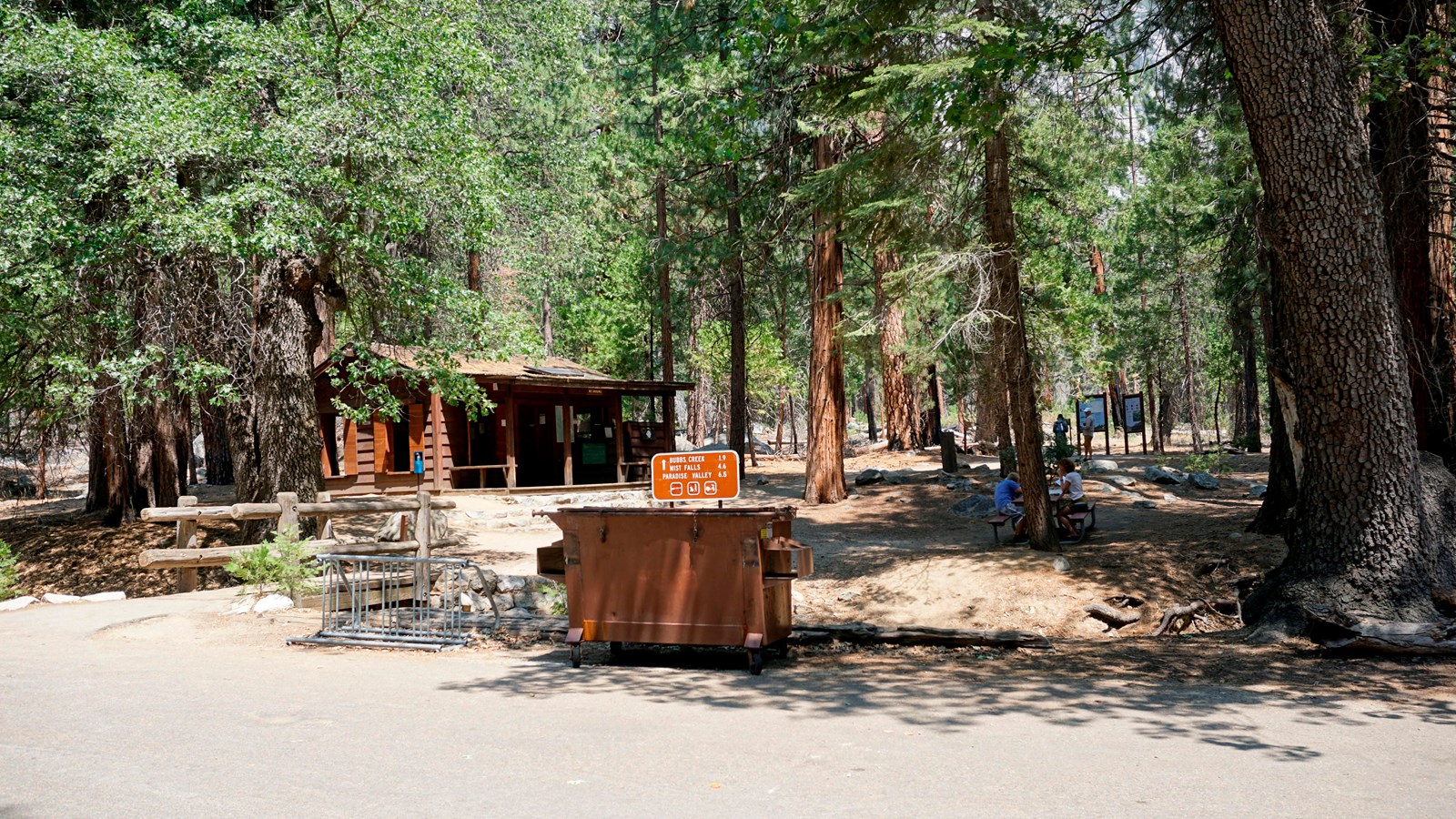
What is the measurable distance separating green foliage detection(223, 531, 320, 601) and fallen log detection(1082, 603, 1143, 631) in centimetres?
839

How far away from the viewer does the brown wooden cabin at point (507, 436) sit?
84.4 ft

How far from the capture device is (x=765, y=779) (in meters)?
4.68

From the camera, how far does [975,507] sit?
19.3m

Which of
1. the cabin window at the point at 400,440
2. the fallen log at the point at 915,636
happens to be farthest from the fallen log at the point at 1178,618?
the cabin window at the point at 400,440

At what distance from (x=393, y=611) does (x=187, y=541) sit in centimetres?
400

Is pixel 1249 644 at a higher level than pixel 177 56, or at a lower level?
lower

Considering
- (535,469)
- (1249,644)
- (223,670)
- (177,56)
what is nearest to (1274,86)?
(1249,644)

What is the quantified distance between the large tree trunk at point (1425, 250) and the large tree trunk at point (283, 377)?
1358 centimetres

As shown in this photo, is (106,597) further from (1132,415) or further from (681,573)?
(1132,415)

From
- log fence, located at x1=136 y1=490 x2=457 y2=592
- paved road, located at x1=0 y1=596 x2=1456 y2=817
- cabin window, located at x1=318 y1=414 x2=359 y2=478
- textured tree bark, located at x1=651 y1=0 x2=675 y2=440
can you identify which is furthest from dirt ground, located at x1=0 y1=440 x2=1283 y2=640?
paved road, located at x1=0 y1=596 x2=1456 y2=817

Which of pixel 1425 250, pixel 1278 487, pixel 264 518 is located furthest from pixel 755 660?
pixel 1278 487

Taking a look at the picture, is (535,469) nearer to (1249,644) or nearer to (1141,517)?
(1141,517)

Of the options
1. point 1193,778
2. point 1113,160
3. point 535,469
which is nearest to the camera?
point 1193,778

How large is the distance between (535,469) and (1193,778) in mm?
26914
